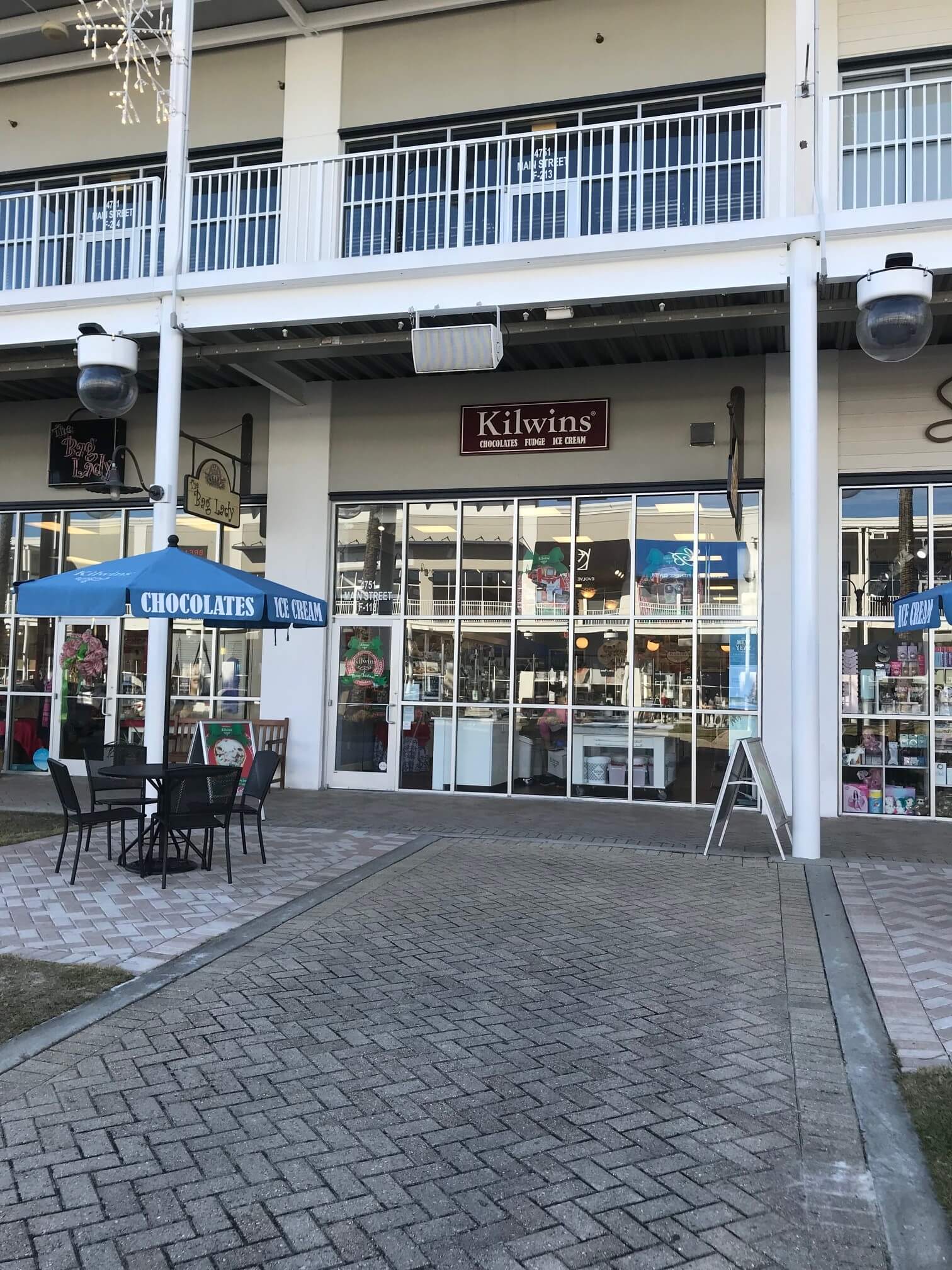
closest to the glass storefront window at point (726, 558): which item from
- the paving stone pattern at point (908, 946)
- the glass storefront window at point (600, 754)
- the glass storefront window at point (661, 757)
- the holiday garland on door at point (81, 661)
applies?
the glass storefront window at point (661, 757)

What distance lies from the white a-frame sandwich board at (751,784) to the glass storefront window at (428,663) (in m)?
4.23

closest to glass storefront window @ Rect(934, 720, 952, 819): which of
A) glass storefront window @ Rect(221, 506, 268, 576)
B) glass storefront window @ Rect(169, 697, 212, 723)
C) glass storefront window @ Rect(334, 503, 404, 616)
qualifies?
glass storefront window @ Rect(334, 503, 404, 616)

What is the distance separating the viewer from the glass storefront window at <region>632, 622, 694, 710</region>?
35.6 feet

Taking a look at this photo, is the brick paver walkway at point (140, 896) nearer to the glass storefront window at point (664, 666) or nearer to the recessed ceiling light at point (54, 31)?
the glass storefront window at point (664, 666)

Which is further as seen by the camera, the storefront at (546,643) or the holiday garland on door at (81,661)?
the holiday garland on door at (81,661)

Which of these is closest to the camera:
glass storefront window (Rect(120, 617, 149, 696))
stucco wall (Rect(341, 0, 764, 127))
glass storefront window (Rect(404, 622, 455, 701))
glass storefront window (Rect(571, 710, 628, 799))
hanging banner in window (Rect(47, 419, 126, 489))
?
stucco wall (Rect(341, 0, 764, 127))

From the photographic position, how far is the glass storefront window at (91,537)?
13148 mm

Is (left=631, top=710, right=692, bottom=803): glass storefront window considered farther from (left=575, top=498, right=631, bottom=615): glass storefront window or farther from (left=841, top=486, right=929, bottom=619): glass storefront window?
(left=841, top=486, right=929, bottom=619): glass storefront window

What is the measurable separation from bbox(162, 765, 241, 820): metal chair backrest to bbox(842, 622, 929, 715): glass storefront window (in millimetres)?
6712

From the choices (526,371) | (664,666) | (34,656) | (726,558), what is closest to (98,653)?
(34,656)

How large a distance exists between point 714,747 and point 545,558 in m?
2.93

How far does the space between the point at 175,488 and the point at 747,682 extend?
20.9ft

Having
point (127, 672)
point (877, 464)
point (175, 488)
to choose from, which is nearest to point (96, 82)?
point (175, 488)

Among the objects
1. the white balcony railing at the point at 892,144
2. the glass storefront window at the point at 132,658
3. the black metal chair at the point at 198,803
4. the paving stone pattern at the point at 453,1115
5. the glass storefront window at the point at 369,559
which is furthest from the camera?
the glass storefront window at the point at 132,658
